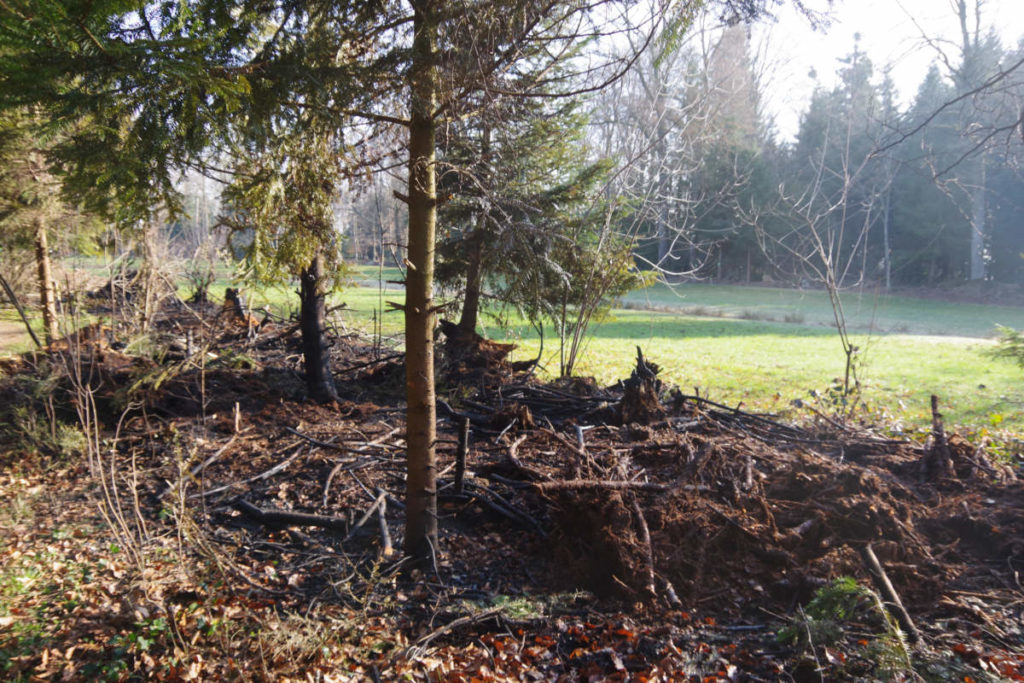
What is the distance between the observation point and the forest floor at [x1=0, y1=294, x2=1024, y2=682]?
303cm

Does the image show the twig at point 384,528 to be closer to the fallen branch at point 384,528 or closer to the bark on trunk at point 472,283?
the fallen branch at point 384,528

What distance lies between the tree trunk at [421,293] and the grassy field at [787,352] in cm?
275

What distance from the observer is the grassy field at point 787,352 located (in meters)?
9.36

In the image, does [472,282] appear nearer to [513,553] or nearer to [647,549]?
[513,553]

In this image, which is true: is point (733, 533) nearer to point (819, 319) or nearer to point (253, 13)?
point (253, 13)

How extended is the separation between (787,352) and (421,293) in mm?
14141

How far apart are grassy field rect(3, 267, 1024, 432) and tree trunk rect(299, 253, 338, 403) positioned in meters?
0.41

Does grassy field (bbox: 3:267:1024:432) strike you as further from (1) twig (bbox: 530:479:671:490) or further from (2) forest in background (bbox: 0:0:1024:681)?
(1) twig (bbox: 530:479:671:490)

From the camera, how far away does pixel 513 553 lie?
162 inches

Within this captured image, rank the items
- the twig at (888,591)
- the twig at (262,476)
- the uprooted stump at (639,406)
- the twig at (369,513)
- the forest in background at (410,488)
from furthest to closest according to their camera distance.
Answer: the uprooted stump at (639,406)
the twig at (262,476)
the twig at (369,513)
the twig at (888,591)
the forest in background at (410,488)

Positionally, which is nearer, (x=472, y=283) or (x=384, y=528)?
(x=384, y=528)

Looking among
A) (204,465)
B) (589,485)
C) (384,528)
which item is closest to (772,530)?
(589,485)

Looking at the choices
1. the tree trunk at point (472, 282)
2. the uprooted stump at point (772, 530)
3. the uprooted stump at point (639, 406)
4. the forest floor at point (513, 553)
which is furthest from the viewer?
the tree trunk at point (472, 282)

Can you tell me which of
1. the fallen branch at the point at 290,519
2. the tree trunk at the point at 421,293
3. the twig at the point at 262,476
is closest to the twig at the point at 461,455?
the tree trunk at the point at 421,293
